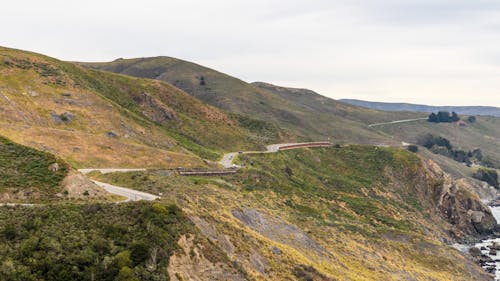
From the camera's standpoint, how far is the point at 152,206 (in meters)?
33.2

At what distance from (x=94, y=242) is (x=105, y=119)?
59501 mm

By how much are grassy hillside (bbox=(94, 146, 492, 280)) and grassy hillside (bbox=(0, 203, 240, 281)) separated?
581cm

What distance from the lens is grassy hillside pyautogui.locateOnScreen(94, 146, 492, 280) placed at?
4210 cm

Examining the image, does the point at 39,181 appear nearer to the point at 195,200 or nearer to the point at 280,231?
the point at 195,200

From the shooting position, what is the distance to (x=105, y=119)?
8375cm

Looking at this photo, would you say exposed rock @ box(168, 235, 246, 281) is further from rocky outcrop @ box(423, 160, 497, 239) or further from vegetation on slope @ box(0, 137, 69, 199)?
rocky outcrop @ box(423, 160, 497, 239)

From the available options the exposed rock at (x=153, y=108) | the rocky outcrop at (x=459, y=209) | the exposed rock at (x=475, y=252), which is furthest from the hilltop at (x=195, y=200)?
the exposed rock at (x=475, y=252)

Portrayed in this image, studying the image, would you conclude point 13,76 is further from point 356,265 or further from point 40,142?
point 356,265

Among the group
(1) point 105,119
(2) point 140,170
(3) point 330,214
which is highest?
(1) point 105,119

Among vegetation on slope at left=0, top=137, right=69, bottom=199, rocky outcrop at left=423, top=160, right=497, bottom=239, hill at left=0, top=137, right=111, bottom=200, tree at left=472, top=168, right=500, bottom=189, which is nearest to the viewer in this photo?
hill at left=0, top=137, right=111, bottom=200

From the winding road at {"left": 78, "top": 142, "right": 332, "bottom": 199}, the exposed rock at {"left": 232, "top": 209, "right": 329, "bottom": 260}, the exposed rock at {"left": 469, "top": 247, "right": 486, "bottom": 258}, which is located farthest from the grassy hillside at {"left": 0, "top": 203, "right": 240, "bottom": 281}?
the exposed rock at {"left": 469, "top": 247, "right": 486, "bottom": 258}

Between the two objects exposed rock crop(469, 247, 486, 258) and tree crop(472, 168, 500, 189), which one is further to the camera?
tree crop(472, 168, 500, 189)

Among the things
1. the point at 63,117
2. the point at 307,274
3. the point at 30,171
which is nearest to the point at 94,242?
the point at 30,171

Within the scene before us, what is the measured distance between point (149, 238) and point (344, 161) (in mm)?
93406
